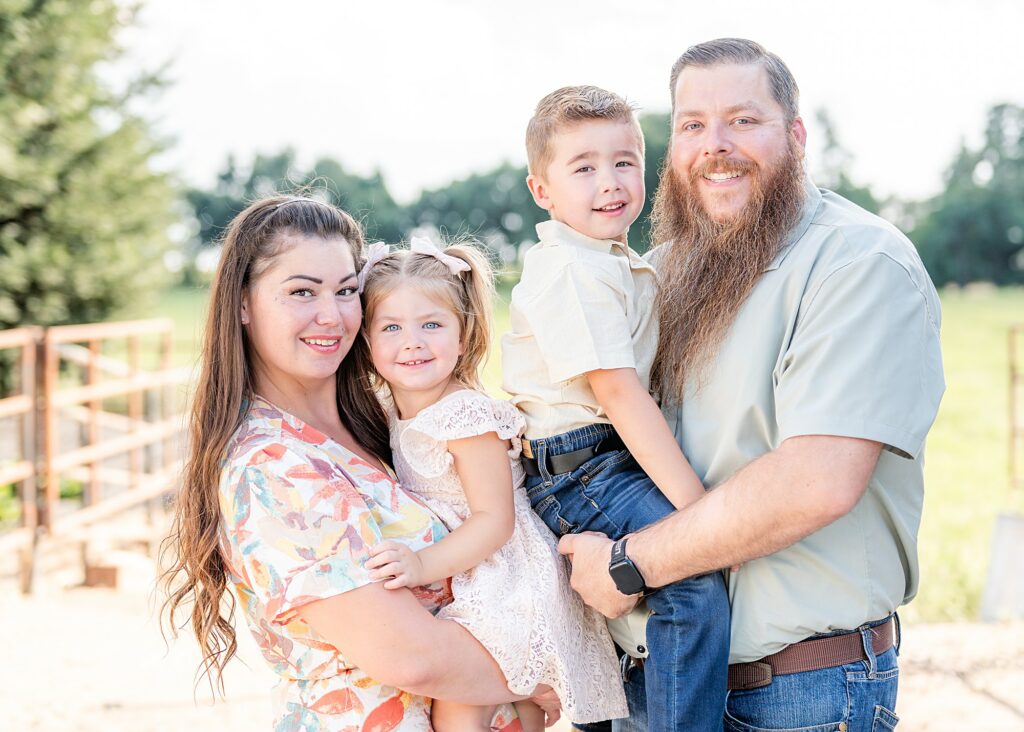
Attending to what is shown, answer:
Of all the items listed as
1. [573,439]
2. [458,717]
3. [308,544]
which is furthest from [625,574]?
[308,544]

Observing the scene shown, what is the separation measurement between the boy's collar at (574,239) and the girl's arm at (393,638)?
94cm

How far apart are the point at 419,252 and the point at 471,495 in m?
0.60

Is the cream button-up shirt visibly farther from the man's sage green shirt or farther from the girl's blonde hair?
the man's sage green shirt

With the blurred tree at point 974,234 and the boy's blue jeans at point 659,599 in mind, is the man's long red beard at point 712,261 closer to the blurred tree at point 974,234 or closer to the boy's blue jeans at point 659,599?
the boy's blue jeans at point 659,599

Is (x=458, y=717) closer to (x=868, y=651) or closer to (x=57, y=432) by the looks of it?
(x=868, y=651)

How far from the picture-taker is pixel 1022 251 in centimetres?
4575

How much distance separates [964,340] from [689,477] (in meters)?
31.9

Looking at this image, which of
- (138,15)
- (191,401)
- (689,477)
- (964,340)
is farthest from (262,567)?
(964,340)

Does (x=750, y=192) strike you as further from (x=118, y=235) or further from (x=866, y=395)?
(x=118, y=235)

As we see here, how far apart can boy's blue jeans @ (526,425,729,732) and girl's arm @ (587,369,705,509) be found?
0.09 meters

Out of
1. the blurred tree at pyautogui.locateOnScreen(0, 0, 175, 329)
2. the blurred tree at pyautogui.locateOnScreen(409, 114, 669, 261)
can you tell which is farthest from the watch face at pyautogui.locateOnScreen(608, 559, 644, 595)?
the blurred tree at pyautogui.locateOnScreen(409, 114, 669, 261)

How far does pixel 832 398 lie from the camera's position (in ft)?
5.89

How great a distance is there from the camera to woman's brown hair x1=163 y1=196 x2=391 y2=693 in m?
2.03

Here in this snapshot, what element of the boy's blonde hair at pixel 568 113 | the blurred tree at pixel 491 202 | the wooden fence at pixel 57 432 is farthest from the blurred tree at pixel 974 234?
the boy's blonde hair at pixel 568 113
